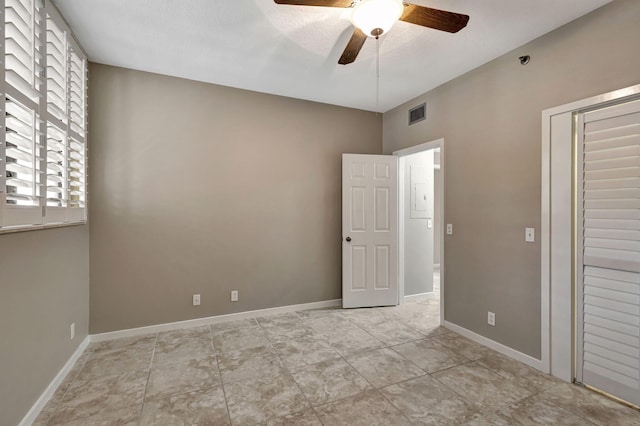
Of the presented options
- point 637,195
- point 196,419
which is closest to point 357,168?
point 637,195

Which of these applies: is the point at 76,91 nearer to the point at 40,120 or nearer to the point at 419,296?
the point at 40,120

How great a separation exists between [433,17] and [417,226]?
3.11 m

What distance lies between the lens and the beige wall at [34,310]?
1594 millimetres

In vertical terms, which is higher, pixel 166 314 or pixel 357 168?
pixel 357 168

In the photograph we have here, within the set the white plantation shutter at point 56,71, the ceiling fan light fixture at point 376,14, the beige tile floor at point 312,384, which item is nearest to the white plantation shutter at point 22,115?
the white plantation shutter at point 56,71

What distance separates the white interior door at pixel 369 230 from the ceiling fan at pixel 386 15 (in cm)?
220

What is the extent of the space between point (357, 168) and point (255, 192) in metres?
1.39

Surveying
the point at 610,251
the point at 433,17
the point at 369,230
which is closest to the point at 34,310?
the point at 433,17

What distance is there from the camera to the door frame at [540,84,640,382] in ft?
7.31

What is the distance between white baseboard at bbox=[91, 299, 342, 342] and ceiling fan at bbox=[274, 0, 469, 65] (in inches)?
123

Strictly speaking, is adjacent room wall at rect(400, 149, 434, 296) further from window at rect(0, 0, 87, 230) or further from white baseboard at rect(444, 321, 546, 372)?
window at rect(0, 0, 87, 230)

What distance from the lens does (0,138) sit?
4.75 ft

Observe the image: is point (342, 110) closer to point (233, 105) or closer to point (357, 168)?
point (357, 168)

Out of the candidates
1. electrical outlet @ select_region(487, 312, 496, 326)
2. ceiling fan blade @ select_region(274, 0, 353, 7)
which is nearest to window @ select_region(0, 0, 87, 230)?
ceiling fan blade @ select_region(274, 0, 353, 7)
